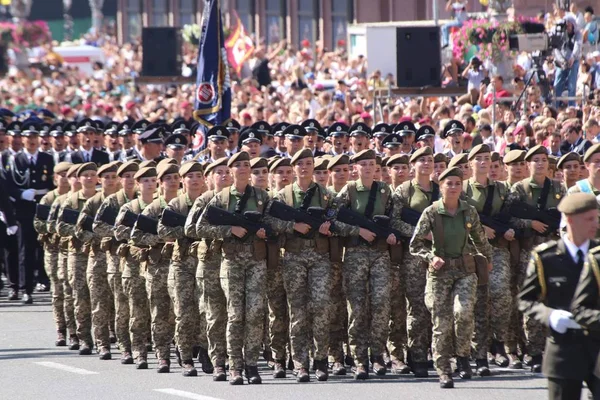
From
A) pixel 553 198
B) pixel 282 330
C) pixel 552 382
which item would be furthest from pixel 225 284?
pixel 552 382

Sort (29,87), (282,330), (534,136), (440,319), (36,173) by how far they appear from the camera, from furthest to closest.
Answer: (29,87), (36,173), (534,136), (282,330), (440,319)

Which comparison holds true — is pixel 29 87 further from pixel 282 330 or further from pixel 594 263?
pixel 594 263

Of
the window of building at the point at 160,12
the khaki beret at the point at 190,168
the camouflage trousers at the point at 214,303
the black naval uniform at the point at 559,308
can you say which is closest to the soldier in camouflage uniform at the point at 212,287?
the camouflage trousers at the point at 214,303

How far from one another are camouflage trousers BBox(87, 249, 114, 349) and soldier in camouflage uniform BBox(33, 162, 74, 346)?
932mm

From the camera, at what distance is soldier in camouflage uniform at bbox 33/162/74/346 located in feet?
53.3

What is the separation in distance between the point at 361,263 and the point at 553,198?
194cm

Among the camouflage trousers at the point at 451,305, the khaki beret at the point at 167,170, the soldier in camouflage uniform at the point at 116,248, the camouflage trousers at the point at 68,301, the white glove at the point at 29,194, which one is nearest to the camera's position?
the camouflage trousers at the point at 451,305

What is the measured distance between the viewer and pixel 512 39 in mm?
21953

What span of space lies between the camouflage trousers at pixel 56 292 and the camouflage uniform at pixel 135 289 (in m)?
1.66

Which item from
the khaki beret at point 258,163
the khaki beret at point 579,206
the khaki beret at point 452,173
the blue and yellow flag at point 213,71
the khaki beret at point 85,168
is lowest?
the khaki beret at point 85,168

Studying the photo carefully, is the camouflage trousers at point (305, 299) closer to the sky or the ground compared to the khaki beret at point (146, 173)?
closer to the ground

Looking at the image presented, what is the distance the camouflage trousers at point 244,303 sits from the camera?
13.5 meters

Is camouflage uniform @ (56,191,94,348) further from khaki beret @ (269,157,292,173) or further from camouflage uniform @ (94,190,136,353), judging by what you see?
khaki beret @ (269,157,292,173)

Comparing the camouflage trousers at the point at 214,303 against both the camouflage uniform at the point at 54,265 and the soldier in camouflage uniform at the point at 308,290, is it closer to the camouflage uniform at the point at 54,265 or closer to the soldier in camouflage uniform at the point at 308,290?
the soldier in camouflage uniform at the point at 308,290
